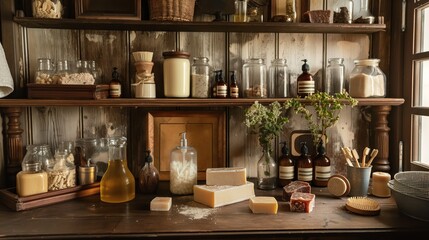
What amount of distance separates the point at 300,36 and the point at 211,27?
1.54 ft

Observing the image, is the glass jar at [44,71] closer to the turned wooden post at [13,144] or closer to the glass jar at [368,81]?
the turned wooden post at [13,144]

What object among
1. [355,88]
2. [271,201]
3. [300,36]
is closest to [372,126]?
[355,88]

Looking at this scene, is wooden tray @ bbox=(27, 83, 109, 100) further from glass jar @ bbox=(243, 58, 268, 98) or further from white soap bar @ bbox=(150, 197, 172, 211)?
glass jar @ bbox=(243, 58, 268, 98)

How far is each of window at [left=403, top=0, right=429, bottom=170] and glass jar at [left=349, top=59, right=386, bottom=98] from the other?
0.12 m

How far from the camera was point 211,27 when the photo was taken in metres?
1.56

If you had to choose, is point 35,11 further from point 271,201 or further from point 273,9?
point 271,201

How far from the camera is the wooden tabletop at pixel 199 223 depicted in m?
1.09

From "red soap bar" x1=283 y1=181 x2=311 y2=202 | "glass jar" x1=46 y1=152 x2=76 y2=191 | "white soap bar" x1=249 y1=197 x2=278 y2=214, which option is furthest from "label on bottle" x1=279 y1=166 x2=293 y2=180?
"glass jar" x1=46 y1=152 x2=76 y2=191

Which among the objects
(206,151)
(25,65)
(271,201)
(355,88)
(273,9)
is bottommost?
(271,201)

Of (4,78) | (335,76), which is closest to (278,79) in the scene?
(335,76)

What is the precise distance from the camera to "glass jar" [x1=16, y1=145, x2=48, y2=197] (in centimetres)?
131

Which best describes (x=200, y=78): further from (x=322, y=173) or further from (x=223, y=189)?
(x=322, y=173)

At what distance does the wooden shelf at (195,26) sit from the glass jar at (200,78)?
0.52ft

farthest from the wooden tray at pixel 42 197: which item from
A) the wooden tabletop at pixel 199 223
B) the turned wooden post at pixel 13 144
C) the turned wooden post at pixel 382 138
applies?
the turned wooden post at pixel 382 138
